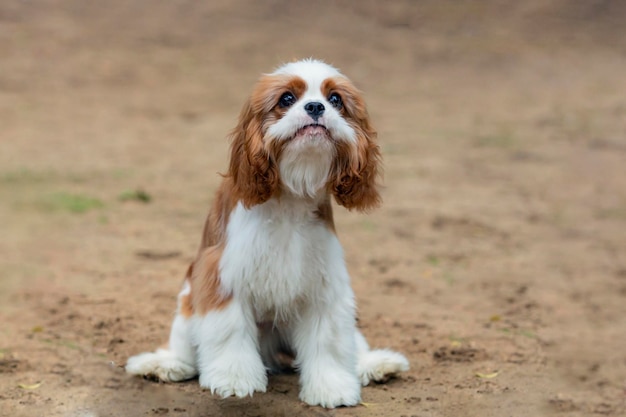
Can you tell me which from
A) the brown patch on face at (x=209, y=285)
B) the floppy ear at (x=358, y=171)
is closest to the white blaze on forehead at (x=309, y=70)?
the floppy ear at (x=358, y=171)

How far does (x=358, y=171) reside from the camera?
4.18 m

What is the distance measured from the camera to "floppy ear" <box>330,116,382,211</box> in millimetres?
4148

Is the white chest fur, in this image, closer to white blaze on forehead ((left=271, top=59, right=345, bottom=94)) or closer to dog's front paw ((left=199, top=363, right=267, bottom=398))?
dog's front paw ((left=199, top=363, right=267, bottom=398))

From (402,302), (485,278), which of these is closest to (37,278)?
(402,302)

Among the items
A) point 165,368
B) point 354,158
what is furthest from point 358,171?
point 165,368

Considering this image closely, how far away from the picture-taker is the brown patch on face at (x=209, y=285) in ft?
14.1

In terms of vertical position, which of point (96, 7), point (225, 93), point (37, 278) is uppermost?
point (96, 7)

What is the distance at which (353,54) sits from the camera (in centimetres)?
1456

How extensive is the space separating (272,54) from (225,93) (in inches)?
66.8

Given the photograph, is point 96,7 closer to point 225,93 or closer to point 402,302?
point 225,93

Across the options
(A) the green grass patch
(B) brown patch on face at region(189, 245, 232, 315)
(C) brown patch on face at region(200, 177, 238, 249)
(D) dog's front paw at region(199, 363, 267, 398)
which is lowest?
(D) dog's front paw at region(199, 363, 267, 398)

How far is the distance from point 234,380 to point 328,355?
0.46 m

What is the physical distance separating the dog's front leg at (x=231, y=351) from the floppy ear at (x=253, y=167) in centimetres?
52

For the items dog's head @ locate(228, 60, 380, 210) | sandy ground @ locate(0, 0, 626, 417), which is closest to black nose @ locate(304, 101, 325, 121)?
dog's head @ locate(228, 60, 380, 210)
